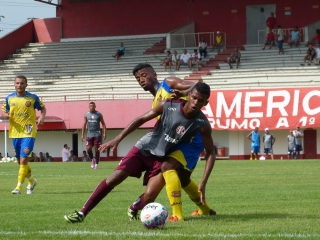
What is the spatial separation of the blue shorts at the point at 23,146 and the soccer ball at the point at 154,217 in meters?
7.06

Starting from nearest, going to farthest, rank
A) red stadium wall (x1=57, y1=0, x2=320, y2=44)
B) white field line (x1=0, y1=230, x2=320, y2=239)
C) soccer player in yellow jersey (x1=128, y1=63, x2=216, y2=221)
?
white field line (x1=0, y1=230, x2=320, y2=239)
soccer player in yellow jersey (x1=128, y1=63, x2=216, y2=221)
red stadium wall (x1=57, y1=0, x2=320, y2=44)

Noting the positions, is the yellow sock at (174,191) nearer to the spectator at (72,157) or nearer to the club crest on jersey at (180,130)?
the club crest on jersey at (180,130)

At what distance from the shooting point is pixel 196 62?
153ft

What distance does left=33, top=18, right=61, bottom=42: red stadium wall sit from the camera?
57156 mm

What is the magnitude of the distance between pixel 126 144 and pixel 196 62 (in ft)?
21.2

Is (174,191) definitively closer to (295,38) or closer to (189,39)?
(295,38)

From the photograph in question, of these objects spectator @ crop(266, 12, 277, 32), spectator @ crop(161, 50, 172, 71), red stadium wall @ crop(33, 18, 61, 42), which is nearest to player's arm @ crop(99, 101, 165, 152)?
spectator @ crop(161, 50, 172, 71)

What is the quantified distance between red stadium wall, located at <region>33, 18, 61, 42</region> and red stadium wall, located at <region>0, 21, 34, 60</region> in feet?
1.68

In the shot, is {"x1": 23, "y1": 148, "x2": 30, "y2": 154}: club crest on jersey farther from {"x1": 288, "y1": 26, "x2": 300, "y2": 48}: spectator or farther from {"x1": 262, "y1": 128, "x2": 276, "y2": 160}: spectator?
{"x1": 288, "y1": 26, "x2": 300, "y2": 48}: spectator

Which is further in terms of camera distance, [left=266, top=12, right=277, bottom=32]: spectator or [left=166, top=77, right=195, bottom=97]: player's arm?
[left=266, top=12, right=277, bottom=32]: spectator

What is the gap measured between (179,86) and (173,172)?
1.09m

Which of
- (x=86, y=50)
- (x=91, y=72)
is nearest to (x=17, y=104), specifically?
(x=91, y=72)

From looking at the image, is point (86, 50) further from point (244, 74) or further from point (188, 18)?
point (244, 74)

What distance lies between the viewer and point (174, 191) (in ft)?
30.4
